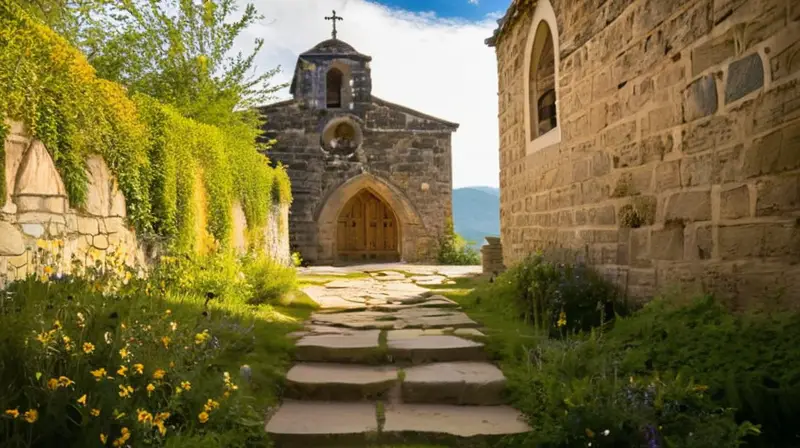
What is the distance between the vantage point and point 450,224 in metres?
14.4

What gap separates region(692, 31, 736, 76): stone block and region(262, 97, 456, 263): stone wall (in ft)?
35.2

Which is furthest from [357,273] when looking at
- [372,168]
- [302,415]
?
[302,415]

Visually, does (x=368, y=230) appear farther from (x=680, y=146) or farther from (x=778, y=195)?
(x=778, y=195)

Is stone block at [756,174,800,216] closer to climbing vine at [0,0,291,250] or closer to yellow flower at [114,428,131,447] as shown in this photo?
yellow flower at [114,428,131,447]

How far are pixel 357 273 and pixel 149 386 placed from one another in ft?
27.1

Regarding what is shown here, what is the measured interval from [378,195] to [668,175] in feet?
36.0

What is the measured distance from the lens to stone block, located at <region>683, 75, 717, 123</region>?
341cm

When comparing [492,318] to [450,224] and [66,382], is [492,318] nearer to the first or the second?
[66,382]

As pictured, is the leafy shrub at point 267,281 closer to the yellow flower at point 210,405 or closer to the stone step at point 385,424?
the stone step at point 385,424

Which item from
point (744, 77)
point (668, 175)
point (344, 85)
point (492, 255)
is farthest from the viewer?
point (344, 85)

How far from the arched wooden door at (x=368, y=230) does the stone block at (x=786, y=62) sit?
12.3 meters

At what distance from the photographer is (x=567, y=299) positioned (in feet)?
14.8

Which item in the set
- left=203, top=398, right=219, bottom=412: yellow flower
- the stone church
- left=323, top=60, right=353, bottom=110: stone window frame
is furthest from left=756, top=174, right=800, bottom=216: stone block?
left=323, top=60, right=353, bottom=110: stone window frame

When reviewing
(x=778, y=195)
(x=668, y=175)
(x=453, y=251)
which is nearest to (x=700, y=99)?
A: (x=668, y=175)
